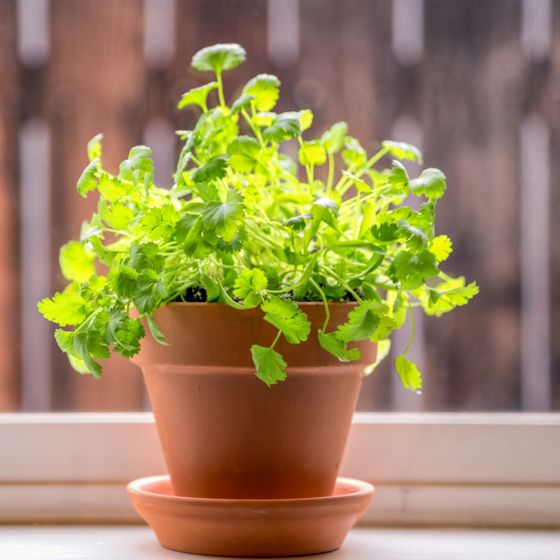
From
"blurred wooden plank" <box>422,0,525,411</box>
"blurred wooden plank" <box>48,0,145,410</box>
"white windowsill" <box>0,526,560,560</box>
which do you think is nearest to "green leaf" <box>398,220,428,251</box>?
"white windowsill" <box>0,526,560,560</box>

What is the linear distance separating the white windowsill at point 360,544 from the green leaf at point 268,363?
20cm

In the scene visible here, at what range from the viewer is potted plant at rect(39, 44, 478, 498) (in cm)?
73

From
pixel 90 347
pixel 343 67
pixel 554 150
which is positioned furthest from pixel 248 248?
pixel 554 150

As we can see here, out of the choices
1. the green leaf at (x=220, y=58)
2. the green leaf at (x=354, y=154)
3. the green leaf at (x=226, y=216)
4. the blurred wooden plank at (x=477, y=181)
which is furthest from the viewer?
the blurred wooden plank at (x=477, y=181)

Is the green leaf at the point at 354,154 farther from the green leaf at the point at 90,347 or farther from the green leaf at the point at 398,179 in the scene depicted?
the green leaf at the point at 90,347

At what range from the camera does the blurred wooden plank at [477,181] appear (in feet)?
3.77

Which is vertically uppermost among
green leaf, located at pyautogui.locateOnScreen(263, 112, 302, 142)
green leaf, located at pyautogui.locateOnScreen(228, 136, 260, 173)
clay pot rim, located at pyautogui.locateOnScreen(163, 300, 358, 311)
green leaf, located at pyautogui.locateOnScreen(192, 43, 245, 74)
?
green leaf, located at pyautogui.locateOnScreen(192, 43, 245, 74)

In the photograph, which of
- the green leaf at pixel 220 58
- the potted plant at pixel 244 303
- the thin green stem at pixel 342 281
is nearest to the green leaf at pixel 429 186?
the potted plant at pixel 244 303

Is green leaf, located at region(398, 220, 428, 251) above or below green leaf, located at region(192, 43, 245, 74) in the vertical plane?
below

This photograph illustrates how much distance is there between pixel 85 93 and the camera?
1.17 meters

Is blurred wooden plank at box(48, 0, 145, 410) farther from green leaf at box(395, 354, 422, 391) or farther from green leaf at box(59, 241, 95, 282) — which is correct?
green leaf at box(395, 354, 422, 391)

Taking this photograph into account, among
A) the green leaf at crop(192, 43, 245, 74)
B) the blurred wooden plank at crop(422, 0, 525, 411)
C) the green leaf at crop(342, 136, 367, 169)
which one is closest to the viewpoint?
the green leaf at crop(192, 43, 245, 74)

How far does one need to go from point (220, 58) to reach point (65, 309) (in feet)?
0.92

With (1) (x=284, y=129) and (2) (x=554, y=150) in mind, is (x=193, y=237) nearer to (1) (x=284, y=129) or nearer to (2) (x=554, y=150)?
(1) (x=284, y=129)
